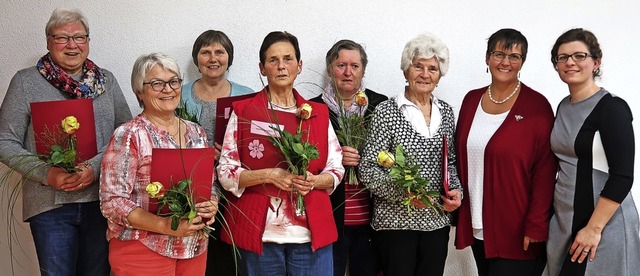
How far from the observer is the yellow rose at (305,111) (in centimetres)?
246

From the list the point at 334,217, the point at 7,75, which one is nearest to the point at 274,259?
the point at 334,217

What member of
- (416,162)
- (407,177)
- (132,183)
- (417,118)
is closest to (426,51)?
(417,118)

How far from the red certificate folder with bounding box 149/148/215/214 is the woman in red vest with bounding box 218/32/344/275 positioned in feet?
0.59

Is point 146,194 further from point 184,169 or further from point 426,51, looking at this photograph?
point 426,51

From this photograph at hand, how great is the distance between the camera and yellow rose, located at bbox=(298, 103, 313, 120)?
2457mm

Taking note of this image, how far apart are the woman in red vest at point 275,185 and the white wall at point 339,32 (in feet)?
3.45

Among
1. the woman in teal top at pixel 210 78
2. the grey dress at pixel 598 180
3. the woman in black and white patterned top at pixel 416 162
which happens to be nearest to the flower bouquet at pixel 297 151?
the woman in black and white patterned top at pixel 416 162

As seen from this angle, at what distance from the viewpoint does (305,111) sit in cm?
246

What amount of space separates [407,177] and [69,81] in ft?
5.35

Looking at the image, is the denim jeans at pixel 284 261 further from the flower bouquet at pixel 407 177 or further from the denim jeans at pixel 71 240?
the denim jeans at pixel 71 240

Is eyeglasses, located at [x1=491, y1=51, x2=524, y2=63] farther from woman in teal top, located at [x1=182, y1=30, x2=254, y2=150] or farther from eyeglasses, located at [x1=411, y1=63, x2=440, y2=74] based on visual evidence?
woman in teal top, located at [x1=182, y1=30, x2=254, y2=150]

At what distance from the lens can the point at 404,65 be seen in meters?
2.80


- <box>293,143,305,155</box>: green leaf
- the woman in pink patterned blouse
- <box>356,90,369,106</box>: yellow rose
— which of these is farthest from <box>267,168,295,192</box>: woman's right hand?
<box>356,90,369,106</box>: yellow rose

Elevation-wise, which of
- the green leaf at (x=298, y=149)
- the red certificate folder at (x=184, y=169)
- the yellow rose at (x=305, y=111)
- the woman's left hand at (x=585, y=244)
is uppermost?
the yellow rose at (x=305, y=111)
